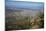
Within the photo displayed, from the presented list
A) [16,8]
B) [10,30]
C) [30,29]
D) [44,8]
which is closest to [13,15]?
[16,8]

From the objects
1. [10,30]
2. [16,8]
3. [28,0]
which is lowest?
[10,30]

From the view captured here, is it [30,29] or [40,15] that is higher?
[40,15]

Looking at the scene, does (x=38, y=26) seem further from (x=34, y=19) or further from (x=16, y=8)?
(x=16, y=8)

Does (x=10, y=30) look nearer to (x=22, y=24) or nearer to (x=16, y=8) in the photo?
(x=22, y=24)

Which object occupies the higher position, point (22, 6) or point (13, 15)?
point (22, 6)

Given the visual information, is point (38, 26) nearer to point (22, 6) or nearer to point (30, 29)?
point (30, 29)

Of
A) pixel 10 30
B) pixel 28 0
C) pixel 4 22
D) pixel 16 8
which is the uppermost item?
pixel 28 0
